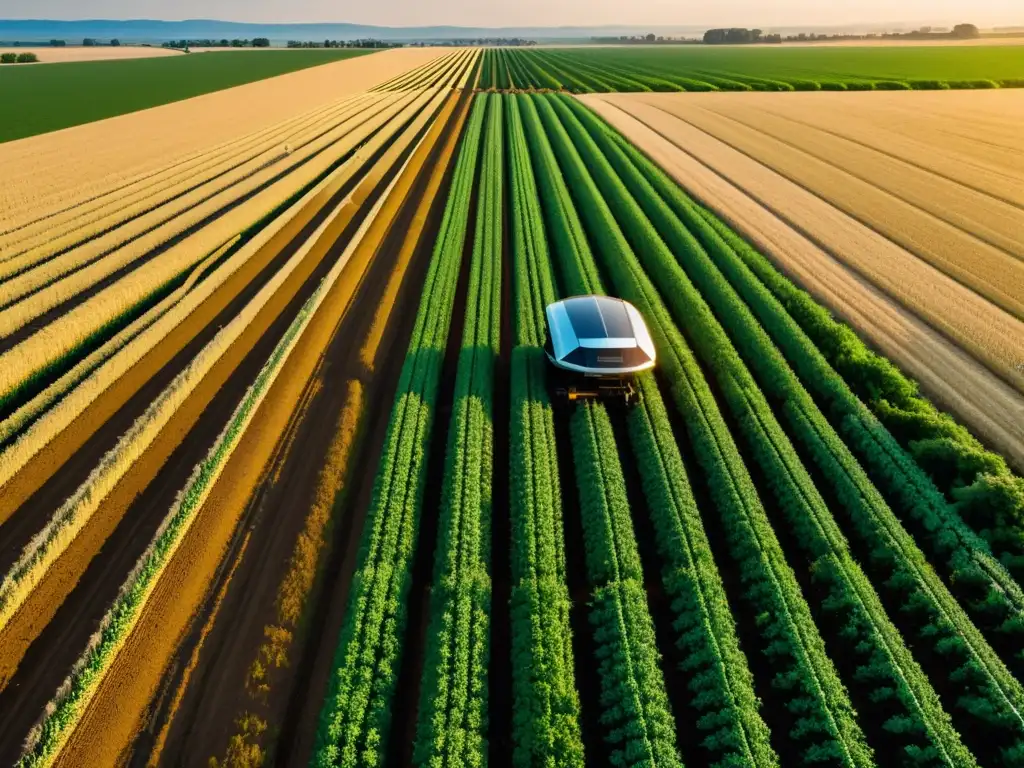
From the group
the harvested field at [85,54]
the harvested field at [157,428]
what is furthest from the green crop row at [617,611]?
the harvested field at [85,54]

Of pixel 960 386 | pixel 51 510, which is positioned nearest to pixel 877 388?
pixel 960 386

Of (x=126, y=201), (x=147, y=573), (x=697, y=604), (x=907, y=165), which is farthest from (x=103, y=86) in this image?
(x=697, y=604)

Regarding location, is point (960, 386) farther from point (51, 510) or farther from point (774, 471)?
point (51, 510)

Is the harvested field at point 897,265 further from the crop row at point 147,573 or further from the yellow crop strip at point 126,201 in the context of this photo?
the yellow crop strip at point 126,201

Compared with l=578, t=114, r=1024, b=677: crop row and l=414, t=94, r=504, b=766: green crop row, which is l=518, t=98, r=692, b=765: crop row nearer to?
l=414, t=94, r=504, b=766: green crop row

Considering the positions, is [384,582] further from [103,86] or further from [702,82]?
[103,86]

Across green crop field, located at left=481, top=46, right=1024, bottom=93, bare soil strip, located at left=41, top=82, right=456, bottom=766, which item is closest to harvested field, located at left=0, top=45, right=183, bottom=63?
green crop field, located at left=481, top=46, right=1024, bottom=93
